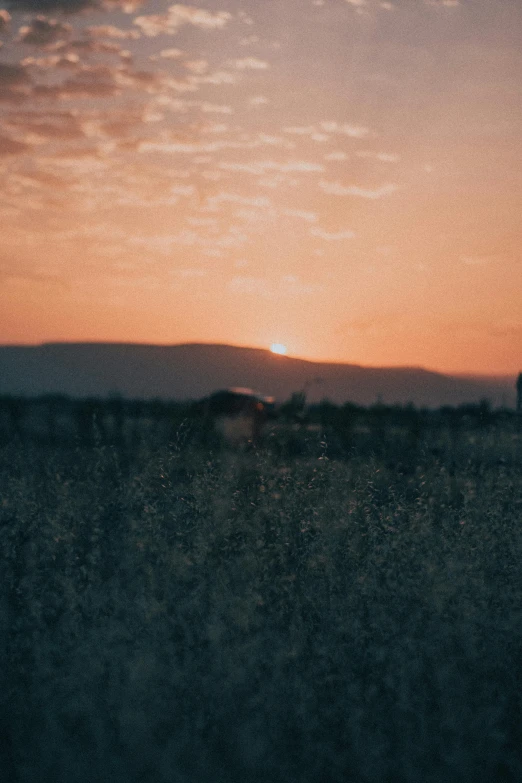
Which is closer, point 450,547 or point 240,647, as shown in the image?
point 240,647

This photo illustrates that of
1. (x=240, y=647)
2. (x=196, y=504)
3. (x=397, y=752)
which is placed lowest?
(x=397, y=752)

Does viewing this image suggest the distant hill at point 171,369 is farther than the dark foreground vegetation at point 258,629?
Yes

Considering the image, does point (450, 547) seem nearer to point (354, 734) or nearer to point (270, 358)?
point (354, 734)

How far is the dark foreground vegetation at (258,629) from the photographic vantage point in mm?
3598

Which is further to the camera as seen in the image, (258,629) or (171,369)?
(171,369)

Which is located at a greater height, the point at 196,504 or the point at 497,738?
the point at 196,504

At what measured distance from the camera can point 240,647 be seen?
13.6ft

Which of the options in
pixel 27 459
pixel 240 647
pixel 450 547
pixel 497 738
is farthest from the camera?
pixel 27 459

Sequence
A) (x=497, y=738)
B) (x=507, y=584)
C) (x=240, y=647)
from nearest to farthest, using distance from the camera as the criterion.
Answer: (x=497, y=738) < (x=240, y=647) < (x=507, y=584)

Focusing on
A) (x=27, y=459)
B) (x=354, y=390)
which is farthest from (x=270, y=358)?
(x=27, y=459)

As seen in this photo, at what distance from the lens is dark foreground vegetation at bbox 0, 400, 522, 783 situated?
360 centimetres

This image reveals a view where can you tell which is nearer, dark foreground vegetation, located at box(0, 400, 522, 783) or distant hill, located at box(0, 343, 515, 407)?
dark foreground vegetation, located at box(0, 400, 522, 783)

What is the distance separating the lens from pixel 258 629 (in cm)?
446

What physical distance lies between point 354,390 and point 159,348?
3805 centimetres
